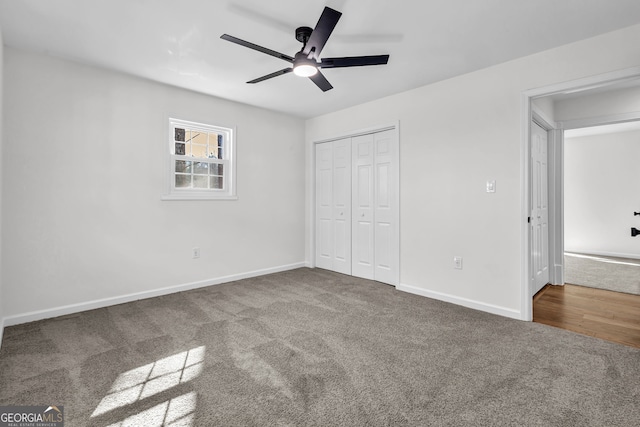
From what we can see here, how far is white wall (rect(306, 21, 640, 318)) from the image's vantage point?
2.89 m

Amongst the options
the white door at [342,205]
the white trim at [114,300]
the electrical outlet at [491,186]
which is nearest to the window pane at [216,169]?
the white trim at [114,300]

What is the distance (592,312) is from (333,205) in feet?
10.7

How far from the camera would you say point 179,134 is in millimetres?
4035

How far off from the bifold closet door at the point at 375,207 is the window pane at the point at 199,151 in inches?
80.3

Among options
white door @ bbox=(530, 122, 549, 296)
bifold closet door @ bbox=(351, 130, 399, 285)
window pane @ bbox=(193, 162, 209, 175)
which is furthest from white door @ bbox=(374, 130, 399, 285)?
window pane @ bbox=(193, 162, 209, 175)

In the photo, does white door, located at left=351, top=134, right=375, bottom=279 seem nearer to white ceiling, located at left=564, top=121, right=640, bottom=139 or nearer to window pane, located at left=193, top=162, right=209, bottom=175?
window pane, located at left=193, top=162, right=209, bottom=175

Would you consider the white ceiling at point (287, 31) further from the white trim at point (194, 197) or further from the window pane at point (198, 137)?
the white trim at point (194, 197)

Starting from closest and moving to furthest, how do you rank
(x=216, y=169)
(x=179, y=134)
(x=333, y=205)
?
(x=179, y=134)
(x=216, y=169)
(x=333, y=205)

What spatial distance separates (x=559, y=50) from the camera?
2.83 metres

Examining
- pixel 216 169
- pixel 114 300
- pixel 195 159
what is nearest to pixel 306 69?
pixel 195 159

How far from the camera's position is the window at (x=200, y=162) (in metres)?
3.96

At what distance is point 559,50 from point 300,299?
3402mm

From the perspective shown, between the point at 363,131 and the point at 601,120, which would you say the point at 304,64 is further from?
the point at 601,120

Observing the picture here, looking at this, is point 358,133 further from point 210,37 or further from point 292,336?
point 292,336
